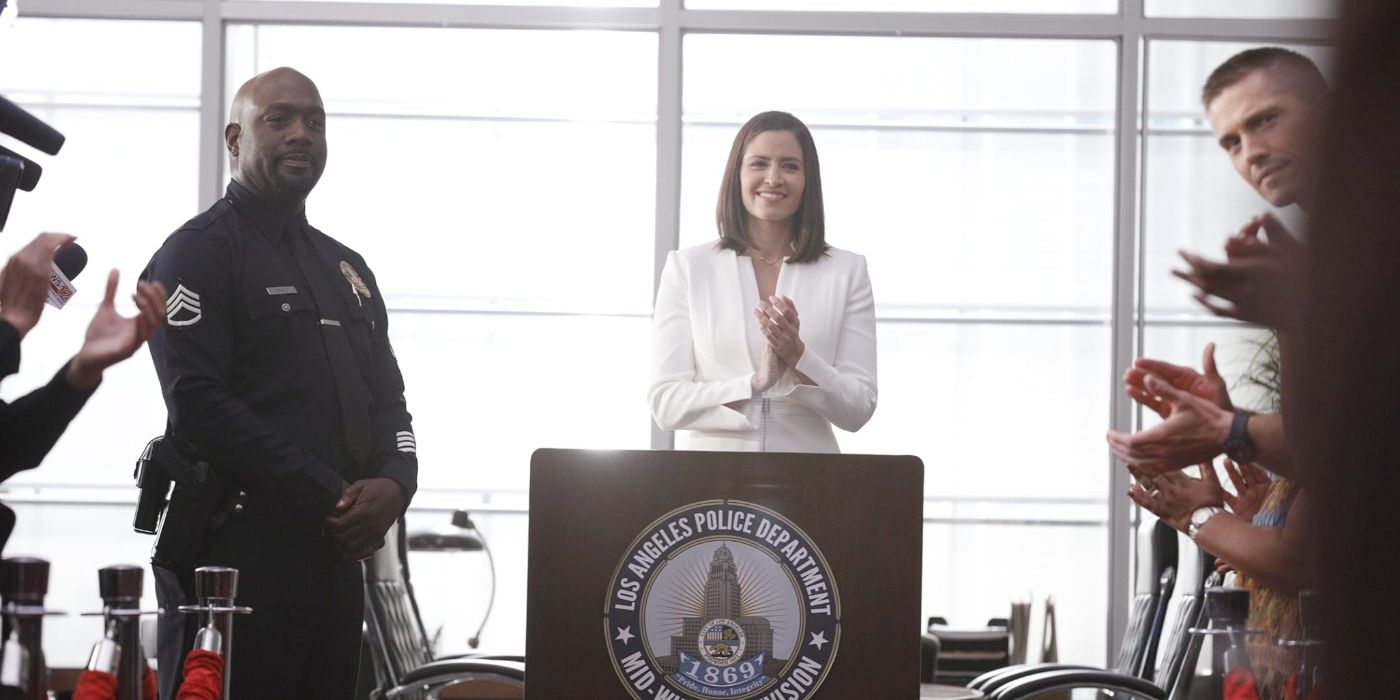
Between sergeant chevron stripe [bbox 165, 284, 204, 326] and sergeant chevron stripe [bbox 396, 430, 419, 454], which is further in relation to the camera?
sergeant chevron stripe [bbox 396, 430, 419, 454]

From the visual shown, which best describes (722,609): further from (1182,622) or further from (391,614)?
(391,614)

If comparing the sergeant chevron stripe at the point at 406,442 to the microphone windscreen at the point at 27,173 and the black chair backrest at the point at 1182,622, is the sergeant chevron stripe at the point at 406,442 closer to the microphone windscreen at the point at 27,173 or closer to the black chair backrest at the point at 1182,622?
the microphone windscreen at the point at 27,173

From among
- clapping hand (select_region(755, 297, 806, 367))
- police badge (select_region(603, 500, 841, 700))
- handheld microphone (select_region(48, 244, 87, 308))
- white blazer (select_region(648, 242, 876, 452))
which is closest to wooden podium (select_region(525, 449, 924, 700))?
police badge (select_region(603, 500, 841, 700))

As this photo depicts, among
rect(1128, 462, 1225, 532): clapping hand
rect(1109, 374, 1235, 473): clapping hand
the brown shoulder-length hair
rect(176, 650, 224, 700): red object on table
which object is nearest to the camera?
rect(176, 650, 224, 700): red object on table

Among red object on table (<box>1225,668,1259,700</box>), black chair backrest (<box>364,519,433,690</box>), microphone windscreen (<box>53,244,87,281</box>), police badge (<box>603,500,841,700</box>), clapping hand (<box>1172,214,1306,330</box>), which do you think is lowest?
black chair backrest (<box>364,519,433,690</box>)

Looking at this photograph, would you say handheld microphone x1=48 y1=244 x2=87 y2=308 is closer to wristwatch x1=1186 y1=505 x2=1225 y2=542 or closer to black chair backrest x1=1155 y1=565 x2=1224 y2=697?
wristwatch x1=1186 y1=505 x2=1225 y2=542

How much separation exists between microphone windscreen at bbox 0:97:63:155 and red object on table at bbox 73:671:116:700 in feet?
2.23

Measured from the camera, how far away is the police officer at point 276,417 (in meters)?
2.59

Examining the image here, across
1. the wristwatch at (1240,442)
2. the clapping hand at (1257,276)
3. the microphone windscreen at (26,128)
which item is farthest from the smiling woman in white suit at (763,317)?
the clapping hand at (1257,276)

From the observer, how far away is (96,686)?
894 millimetres

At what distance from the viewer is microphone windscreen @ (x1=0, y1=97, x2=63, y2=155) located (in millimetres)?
1400

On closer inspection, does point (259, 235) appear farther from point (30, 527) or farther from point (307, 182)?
point (30, 527)

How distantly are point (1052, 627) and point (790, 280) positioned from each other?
2726mm

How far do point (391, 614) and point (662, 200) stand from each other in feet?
8.06
